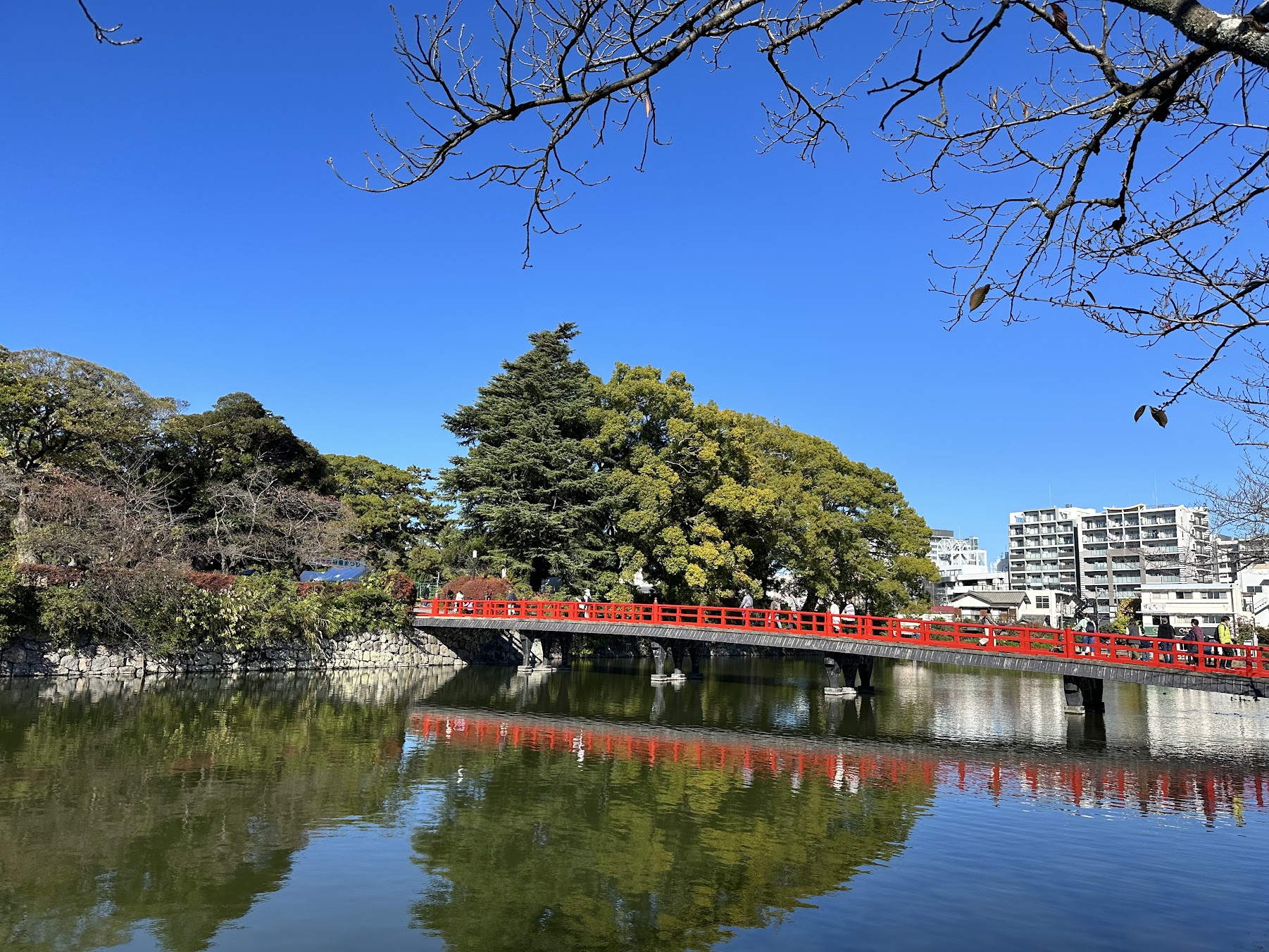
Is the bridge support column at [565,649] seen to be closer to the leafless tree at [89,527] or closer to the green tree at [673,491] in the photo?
the green tree at [673,491]

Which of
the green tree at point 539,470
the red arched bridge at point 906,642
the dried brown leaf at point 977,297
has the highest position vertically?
the green tree at point 539,470

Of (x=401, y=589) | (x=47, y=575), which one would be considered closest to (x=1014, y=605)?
(x=401, y=589)

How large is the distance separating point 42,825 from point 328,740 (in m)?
6.42

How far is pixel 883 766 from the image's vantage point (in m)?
14.6

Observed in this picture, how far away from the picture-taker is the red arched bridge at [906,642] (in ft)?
59.3

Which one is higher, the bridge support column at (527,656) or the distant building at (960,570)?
the distant building at (960,570)

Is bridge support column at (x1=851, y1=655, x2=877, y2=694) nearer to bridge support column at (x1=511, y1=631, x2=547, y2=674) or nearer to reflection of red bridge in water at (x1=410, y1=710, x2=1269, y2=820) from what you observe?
reflection of red bridge in water at (x1=410, y1=710, x2=1269, y2=820)

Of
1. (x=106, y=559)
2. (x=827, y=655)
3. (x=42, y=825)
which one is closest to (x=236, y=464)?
(x=106, y=559)

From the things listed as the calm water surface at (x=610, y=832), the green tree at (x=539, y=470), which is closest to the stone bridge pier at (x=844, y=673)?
the calm water surface at (x=610, y=832)

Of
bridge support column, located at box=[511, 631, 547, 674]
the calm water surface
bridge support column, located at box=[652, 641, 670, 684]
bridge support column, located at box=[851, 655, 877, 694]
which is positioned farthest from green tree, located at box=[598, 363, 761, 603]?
the calm water surface

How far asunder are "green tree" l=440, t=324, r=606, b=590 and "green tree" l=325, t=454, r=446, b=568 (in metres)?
6.17

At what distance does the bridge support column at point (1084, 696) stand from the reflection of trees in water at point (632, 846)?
10.6 meters

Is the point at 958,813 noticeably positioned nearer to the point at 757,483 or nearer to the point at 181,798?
the point at 181,798

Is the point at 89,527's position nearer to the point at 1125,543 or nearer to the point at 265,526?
the point at 265,526
